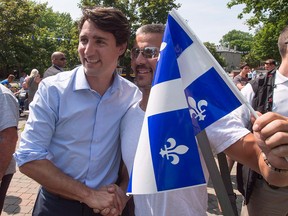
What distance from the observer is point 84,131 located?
1891 mm

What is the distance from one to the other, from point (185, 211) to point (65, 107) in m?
0.91

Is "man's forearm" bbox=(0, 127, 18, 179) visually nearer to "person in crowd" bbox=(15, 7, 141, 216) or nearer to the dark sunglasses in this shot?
"person in crowd" bbox=(15, 7, 141, 216)

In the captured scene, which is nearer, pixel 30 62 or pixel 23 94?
pixel 23 94

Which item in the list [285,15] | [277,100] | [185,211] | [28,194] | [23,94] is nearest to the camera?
[185,211]

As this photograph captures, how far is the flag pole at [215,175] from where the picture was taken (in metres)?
1.36

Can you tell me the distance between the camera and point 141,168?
1384mm

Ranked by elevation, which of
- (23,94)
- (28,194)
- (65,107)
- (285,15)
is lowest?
(28,194)

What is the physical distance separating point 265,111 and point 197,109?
1657 mm

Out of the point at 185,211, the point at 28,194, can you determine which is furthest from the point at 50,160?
the point at 28,194

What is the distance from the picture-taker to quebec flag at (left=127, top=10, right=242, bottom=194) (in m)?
1.37

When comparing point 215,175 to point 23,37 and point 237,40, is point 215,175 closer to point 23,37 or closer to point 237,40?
point 23,37

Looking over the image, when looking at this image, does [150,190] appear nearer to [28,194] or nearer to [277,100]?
[277,100]

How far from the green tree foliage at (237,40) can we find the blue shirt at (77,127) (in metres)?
131

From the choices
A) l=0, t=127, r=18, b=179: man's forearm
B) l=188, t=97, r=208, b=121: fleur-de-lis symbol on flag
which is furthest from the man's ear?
l=0, t=127, r=18, b=179: man's forearm
